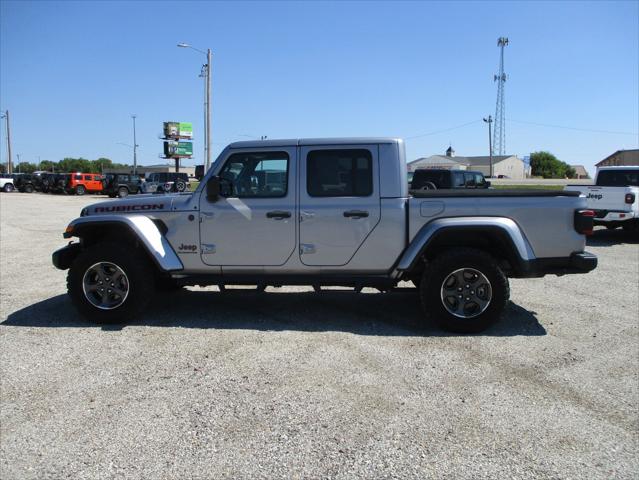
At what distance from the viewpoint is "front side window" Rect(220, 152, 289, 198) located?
5605 millimetres

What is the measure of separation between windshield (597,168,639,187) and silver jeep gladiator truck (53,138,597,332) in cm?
1062

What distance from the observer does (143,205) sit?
5.79 meters

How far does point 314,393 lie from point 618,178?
45.4ft

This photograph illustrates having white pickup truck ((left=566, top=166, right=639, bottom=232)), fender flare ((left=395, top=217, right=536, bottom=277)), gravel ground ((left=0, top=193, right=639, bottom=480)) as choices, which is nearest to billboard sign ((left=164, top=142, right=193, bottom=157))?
white pickup truck ((left=566, top=166, right=639, bottom=232))

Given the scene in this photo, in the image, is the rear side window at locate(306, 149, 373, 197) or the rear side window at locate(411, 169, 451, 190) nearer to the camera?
the rear side window at locate(306, 149, 373, 197)

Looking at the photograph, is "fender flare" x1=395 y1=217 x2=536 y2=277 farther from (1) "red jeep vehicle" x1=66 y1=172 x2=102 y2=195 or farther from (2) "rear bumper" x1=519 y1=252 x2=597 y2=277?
(1) "red jeep vehicle" x1=66 y1=172 x2=102 y2=195

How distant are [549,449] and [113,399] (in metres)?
3.01

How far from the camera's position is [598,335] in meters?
5.53

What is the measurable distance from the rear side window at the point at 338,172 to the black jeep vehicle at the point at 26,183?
160ft

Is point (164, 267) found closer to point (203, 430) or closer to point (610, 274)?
point (203, 430)

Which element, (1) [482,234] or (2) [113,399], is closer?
(2) [113,399]

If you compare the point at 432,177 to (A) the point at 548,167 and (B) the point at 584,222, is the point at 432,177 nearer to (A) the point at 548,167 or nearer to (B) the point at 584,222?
(B) the point at 584,222

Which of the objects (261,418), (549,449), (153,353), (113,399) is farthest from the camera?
(153,353)

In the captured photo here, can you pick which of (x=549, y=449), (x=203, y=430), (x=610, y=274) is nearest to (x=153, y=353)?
(x=203, y=430)
